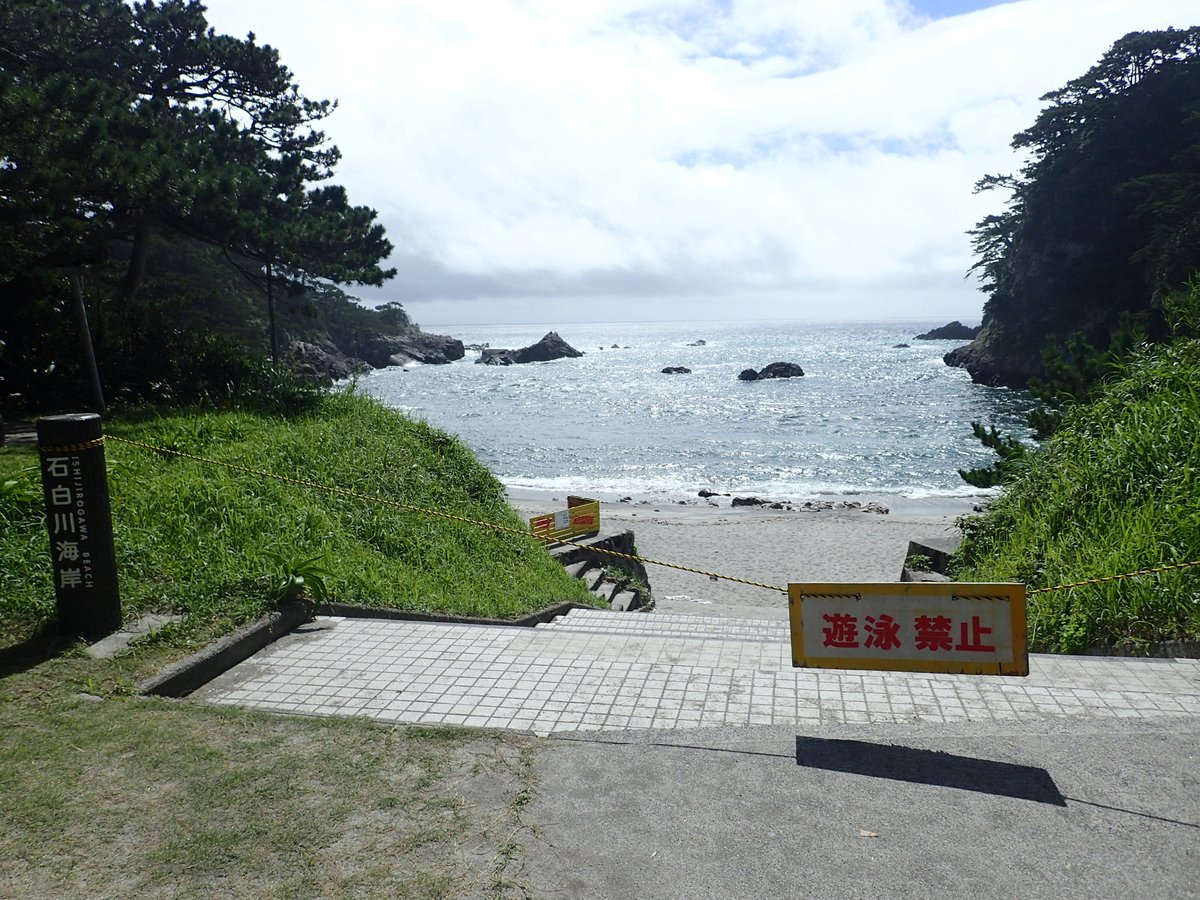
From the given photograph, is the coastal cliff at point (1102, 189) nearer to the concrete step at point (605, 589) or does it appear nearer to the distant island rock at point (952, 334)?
the concrete step at point (605, 589)

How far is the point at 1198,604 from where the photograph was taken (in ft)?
19.5

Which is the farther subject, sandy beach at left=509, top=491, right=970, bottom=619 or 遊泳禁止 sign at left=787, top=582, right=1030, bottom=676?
sandy beach at left=509, top=491, right=970, bottom=619

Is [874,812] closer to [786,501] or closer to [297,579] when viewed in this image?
[297,579]

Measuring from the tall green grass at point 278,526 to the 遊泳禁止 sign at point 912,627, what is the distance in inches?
138

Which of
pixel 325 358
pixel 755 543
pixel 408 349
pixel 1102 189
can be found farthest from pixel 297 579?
pixel 408 349

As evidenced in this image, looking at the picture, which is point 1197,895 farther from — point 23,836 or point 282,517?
point 282,517

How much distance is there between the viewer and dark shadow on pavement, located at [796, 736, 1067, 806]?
3.88 metres

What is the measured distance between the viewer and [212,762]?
4059 mm

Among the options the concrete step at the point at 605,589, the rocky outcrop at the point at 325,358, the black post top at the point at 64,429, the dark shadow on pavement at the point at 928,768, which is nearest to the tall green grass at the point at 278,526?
the black post top at the point at 64,429

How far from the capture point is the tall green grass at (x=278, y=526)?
6.34 meters

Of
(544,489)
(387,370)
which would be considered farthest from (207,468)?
(387,370)

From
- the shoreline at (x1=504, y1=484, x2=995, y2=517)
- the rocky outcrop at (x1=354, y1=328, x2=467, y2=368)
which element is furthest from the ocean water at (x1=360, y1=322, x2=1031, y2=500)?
the rocky outcrop at (x1=354, y1=328, x2=467, y2=368)

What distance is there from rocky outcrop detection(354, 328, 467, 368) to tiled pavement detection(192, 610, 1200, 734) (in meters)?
96.7

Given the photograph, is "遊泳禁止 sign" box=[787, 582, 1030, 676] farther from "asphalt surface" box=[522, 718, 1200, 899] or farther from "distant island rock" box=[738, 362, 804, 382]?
"distant island rock" box=[738, 362, 804, 382]
